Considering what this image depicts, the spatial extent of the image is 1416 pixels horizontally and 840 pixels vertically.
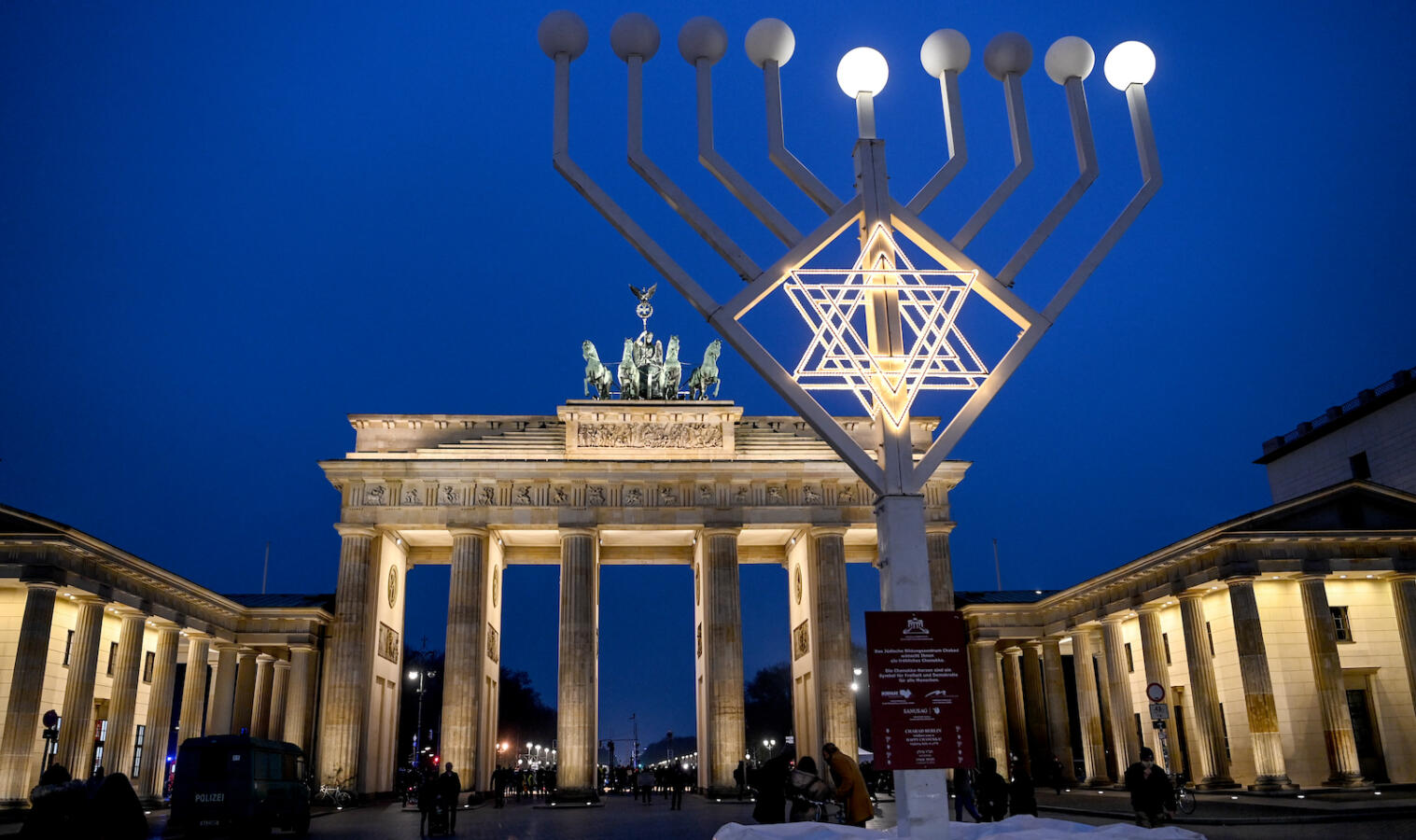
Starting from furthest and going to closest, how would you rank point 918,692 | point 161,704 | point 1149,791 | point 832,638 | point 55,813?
point 832,638 → point 161,704 → point 1149,791 → point 918,692 → point 55,813

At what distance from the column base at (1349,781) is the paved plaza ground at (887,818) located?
0.66 m

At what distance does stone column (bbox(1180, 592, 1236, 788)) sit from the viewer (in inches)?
1180

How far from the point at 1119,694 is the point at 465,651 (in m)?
22.9

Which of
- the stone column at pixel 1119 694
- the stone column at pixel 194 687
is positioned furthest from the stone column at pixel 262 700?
the stone column at pixel 1119 694

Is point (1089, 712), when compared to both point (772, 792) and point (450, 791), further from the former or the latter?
point (772, 792)

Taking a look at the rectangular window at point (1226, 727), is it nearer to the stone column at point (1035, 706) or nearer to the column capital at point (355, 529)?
the stone column at point (1035, 706)

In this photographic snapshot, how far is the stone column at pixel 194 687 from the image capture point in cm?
3569

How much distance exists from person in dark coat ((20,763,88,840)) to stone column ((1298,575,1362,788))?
29.3 metres

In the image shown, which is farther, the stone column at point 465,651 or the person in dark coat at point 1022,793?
the stone column at point 465,651

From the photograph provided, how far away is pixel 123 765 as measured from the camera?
31.0 m

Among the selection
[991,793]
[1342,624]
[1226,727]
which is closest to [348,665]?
[991,793]

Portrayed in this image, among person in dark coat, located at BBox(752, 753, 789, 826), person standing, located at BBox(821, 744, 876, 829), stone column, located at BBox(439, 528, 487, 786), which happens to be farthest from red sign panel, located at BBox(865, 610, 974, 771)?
stone column, located at BBox(439, 528, 487, 786)

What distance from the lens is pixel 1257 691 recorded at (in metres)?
27.6

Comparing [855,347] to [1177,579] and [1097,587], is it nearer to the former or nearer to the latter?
[1177,579]
